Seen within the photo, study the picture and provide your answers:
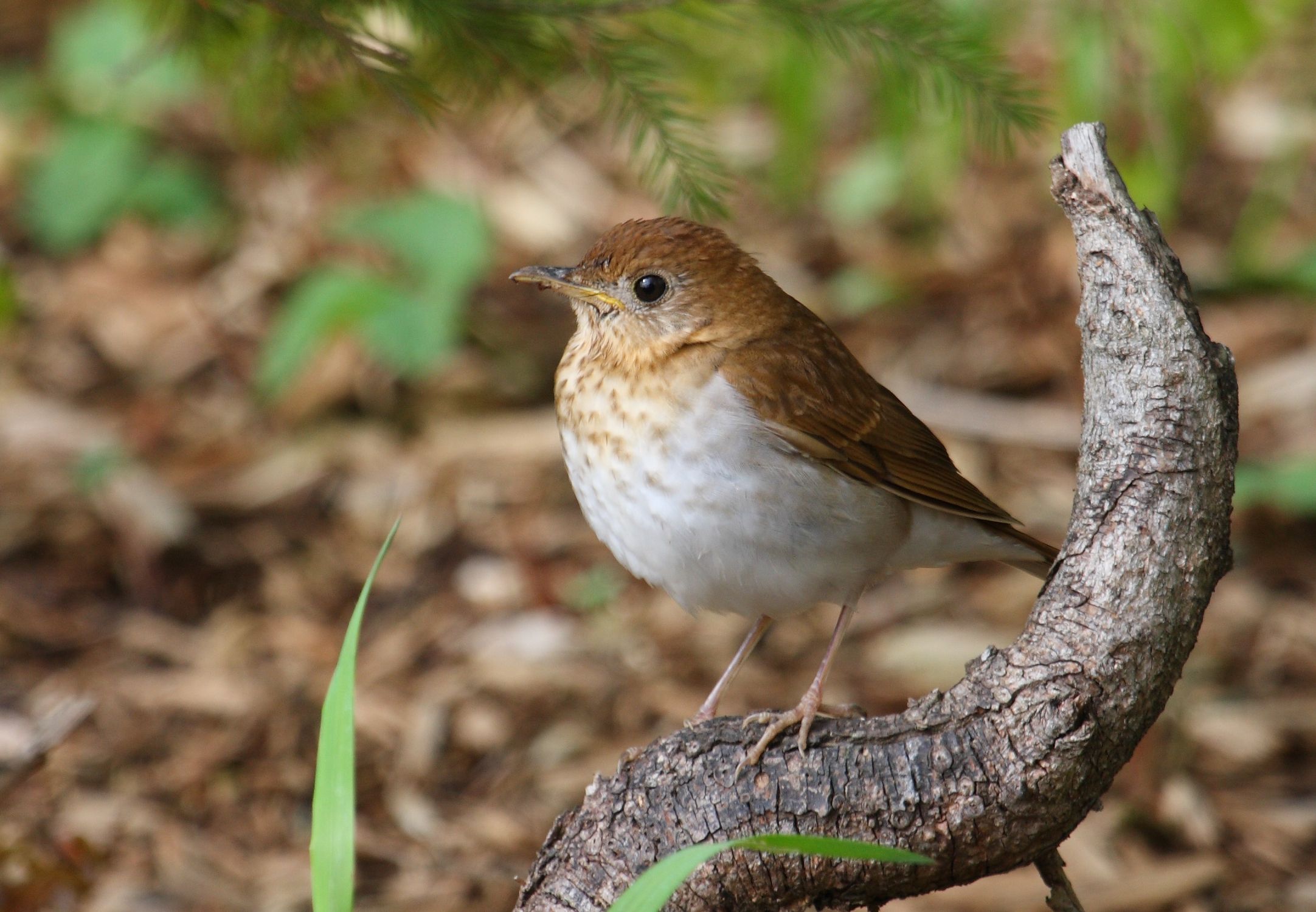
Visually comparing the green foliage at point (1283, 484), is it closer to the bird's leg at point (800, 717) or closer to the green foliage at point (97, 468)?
the bird's leg at point (800, 717)

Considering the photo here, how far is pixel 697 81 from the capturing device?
536 cm

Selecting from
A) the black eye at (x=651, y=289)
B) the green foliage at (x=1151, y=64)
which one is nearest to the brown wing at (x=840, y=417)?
the black eye at (x=651, y=289)

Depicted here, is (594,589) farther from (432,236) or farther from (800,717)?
(800,717)

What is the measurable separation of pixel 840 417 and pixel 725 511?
40 centimetres

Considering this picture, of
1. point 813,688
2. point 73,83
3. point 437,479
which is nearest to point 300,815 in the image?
point 437,479

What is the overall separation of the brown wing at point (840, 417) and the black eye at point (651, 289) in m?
0.21

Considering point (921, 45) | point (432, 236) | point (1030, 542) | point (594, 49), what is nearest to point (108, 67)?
point (432, 236)

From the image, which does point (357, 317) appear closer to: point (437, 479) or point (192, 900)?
point (437, 479)

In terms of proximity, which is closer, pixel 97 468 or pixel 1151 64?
pixel 1151 64

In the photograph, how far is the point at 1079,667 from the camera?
7.75 ft

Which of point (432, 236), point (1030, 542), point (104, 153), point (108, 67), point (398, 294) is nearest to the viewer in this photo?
point (1030, 542)

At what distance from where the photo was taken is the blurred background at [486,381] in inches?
141

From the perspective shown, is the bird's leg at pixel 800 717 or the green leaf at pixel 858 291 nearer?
the bird's leg at pixel 800 717

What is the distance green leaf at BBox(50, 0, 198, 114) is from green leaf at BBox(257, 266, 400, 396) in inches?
46.3
